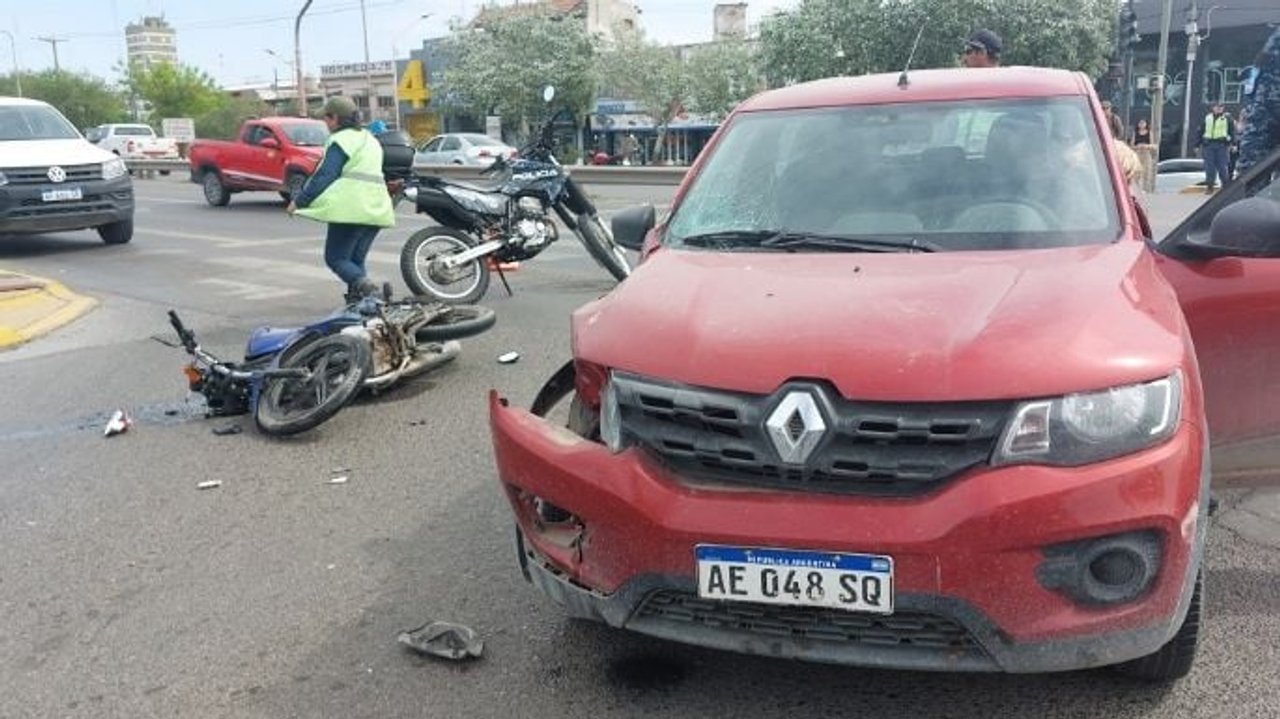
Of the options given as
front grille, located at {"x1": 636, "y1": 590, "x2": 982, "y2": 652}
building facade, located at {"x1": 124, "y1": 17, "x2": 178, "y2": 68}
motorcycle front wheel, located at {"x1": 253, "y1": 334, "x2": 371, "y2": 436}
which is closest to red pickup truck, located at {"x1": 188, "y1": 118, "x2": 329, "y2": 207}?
motorcycle front wheel, located at {"x1": 253, "y1": 334, "x2": 371, "y2": 436}

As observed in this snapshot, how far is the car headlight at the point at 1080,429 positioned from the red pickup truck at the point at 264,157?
19.5 metres

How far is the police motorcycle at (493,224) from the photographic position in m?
9.56

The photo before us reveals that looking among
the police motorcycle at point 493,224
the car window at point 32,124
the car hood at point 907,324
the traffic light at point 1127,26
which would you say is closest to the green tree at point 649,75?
the traffic light at point 1127,26

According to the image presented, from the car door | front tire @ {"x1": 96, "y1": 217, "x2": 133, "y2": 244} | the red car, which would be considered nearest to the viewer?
the red car

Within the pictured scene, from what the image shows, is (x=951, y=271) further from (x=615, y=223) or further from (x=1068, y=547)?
(x=615, y=223)

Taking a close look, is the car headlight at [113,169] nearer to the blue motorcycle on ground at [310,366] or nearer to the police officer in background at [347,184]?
the police officer in background at [347,184]

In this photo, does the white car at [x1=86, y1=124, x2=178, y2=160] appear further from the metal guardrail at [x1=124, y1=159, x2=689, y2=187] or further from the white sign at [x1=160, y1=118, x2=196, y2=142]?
the white sign at [x1=160, y1=118, x2=196, y2=142]

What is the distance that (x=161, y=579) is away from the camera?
4.10 metres

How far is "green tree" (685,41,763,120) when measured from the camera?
48438 mm

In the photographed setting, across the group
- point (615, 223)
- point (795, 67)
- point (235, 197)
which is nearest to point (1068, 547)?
point (615, 223)

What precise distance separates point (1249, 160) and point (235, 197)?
22.9 meters

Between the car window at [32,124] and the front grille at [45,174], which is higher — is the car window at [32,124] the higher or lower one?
the higher one

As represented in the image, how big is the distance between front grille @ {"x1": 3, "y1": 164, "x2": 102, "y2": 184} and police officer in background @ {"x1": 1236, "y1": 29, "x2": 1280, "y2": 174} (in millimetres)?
12798

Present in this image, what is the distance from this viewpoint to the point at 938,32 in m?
35.9
